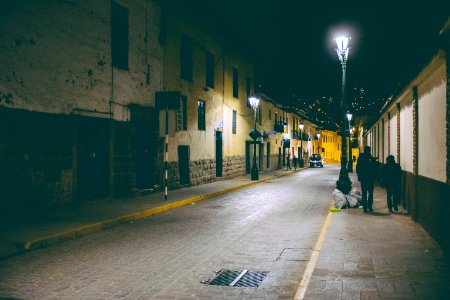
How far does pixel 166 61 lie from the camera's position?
19.3 metres

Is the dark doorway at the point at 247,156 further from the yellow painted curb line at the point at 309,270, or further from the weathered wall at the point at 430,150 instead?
the yellow painted curb line at the point at 309,270

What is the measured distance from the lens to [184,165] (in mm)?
21594

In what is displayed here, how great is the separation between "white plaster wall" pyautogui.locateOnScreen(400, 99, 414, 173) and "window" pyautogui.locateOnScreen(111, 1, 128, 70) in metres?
9.36

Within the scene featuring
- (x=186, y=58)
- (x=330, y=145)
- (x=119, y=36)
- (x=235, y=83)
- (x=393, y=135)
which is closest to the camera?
(x=119, y=36)

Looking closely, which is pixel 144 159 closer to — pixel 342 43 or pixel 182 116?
pixel 182 116

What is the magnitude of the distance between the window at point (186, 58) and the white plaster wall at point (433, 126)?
13.2 metres

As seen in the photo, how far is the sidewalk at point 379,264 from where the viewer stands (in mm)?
5285

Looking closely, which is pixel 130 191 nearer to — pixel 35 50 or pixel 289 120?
pixel 35 50

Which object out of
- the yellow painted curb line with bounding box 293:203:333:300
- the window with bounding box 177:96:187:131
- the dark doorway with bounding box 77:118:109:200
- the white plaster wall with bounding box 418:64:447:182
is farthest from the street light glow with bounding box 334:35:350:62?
the yellow painted curb line with bounding box 293:203:333:300

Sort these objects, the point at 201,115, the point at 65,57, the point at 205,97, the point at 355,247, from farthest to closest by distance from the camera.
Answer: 1. the point at 205,97
2. the point at 201,115
3. the point at 65,57
4. the point at 355,247

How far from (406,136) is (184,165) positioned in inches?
449

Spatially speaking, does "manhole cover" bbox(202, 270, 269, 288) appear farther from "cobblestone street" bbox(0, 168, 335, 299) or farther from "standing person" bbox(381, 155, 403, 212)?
"standing person" bbox(381, 155, 403, 212)

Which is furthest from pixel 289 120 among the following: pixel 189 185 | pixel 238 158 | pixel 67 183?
pixel 67 183

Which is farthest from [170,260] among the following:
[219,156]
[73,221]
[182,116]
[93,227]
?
[219,156]
